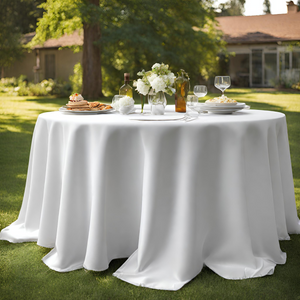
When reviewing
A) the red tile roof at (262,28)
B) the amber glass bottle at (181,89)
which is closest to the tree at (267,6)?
the red tile roof at (262,28)

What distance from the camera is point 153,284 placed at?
245 cm

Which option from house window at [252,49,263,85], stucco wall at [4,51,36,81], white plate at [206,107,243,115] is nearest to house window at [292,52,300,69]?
house window at [252,49,263,85]

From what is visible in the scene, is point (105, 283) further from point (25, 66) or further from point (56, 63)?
point (25, 66)

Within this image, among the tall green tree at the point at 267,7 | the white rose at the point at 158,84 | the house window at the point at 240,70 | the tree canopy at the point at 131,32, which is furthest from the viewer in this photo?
the tall green tree at the point at 267,7

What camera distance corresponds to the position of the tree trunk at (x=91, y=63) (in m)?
16.3

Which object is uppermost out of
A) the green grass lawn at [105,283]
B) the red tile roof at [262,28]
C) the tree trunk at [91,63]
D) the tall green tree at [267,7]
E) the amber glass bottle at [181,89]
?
the tall green tree at [267,7]

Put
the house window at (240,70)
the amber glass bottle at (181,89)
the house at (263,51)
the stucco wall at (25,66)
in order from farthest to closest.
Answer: the stucco wall at (25,66) → the house window at (240,70) → the house at (263,51) → the amber glass bottle at (181,89)

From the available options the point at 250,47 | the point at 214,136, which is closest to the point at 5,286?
the point at 214,136

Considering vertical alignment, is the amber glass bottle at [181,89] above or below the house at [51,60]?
below

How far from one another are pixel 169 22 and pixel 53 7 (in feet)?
16.3

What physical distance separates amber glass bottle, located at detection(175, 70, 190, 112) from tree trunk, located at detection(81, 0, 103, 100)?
1372 centimetres

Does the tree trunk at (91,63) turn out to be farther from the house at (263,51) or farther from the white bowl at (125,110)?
the white bowl at (125,110)

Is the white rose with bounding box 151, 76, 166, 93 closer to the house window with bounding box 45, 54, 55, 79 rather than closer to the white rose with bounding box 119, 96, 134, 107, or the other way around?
the white rose with bounding box 119, 96, 134, 107

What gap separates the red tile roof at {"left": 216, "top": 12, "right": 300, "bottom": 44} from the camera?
80.7 ft
